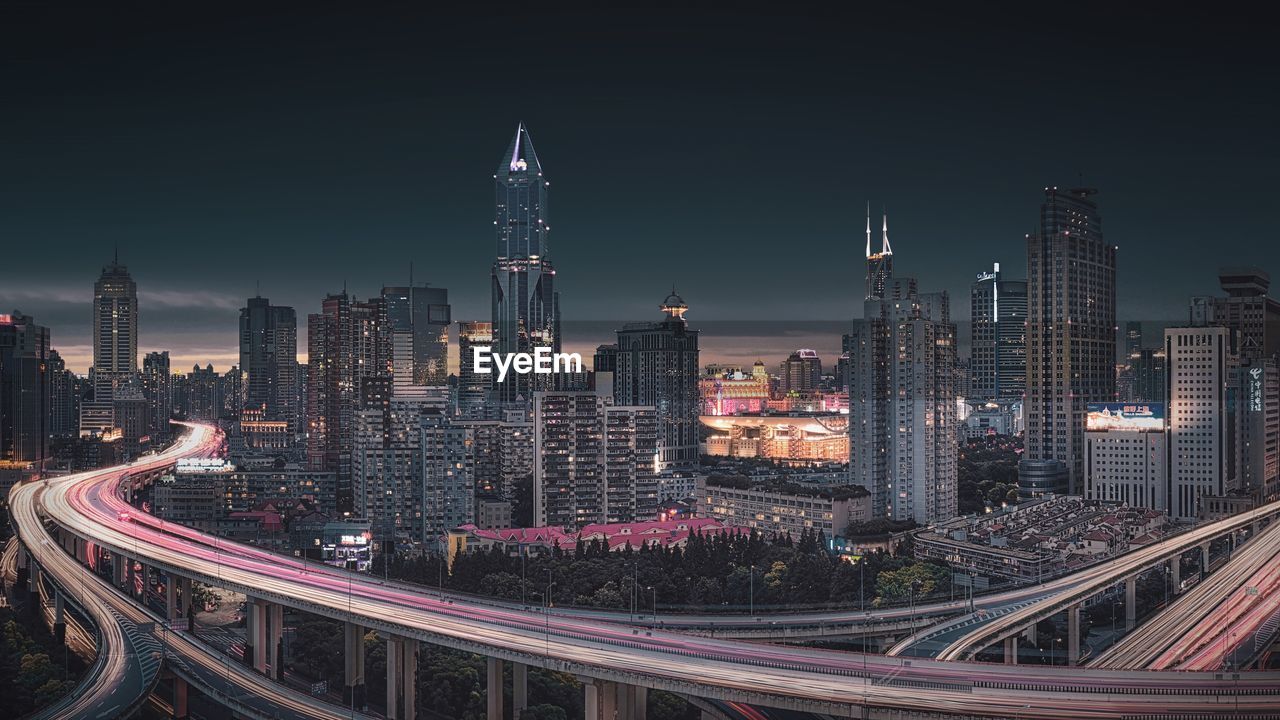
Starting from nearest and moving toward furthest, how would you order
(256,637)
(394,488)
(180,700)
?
1. (180,700)
2. (256,637)
3. (394,488)

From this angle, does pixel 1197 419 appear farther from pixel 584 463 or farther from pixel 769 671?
pixel 769 671

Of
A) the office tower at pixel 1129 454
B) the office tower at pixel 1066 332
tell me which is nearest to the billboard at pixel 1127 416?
the office tower at pixel 1129 454

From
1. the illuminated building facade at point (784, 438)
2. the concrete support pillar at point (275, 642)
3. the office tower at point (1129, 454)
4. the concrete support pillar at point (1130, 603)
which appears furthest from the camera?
the illuminated building facade at point (784, 438)


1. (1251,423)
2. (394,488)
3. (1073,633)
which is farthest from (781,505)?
(1251,423)

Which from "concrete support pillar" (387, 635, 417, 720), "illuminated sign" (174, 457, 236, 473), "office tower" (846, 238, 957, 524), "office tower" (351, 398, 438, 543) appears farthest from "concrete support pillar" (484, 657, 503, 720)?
"illuminated sign" (174, 457, 236, 473)

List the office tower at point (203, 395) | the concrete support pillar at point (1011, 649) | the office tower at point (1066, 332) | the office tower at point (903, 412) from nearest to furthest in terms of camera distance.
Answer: the concrete support pillar at point (1011, 649)
the office tower at point (903, 412)
the office tower at point (1066, 332)
the office tower at point (203, 395)

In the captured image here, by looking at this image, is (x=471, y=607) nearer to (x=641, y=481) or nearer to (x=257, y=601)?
(x=257, y=601)

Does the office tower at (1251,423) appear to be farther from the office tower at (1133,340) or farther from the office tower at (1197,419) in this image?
the office tower at (1133,340)
